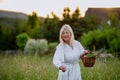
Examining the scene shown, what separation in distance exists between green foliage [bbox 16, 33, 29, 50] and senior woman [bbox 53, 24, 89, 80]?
16.9ft

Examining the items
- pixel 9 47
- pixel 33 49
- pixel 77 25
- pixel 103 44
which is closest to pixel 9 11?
pixel 9 47

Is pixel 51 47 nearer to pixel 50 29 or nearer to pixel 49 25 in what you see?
pixel 49 25

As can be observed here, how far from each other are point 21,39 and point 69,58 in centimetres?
594

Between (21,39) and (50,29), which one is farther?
(50,29)

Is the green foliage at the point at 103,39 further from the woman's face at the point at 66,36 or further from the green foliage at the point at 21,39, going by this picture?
the woman's face at the point at 66,36

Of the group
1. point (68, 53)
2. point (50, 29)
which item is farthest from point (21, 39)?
point (68, 53)

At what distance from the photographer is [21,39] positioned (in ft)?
34.7

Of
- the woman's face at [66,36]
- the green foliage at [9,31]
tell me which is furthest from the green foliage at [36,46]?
the woman's face at [66,36]

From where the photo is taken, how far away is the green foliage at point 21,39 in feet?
32.9

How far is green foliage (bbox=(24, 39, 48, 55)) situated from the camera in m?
11.6

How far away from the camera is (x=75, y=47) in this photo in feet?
15.8

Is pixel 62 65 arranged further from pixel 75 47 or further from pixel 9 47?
pixel 9 47

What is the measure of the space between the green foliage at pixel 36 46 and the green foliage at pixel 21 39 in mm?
126

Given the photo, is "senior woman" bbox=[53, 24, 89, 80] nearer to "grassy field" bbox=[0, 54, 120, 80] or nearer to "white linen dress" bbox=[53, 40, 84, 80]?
"white linen dress" bbox=[53, 40, 84, 80]
